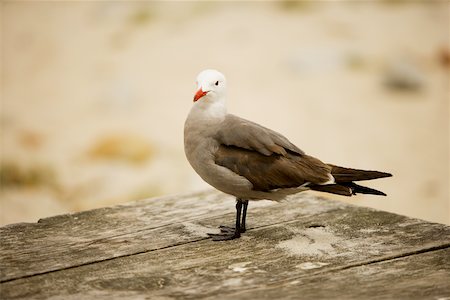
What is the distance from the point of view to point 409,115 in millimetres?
9008

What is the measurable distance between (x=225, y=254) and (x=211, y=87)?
2.33ft

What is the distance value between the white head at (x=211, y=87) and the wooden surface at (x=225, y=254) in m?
0.50

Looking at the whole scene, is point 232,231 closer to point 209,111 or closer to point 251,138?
point 251,138

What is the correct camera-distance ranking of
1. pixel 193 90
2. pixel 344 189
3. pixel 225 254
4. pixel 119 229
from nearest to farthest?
pixel 225 254
pixel 344 189
pixel 119 229
pixel 193 90

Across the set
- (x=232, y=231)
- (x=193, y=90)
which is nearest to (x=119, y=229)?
(x=232, y=231)

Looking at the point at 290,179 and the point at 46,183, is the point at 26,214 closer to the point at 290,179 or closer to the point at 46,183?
the point at 46,183

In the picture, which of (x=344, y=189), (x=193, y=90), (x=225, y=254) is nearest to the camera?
(x=225, y=254)

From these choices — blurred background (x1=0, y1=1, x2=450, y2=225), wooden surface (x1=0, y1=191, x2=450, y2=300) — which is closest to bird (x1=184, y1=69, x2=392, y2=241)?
wooden surface (x1=0, y1=191, x2=450, y2=300)

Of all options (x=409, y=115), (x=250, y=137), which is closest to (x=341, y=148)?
(x=409, y=115)

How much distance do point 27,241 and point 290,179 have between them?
1.00 meters

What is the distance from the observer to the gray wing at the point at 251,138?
10.6ft

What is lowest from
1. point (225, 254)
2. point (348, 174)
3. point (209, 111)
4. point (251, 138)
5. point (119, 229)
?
point (225, 254)

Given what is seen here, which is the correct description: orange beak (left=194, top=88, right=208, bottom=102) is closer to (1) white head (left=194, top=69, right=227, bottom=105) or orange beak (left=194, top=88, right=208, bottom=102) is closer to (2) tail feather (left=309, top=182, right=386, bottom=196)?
(1) white head (left=194, top=69, right=227, bottom=105)

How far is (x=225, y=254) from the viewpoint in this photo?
2.94 m
